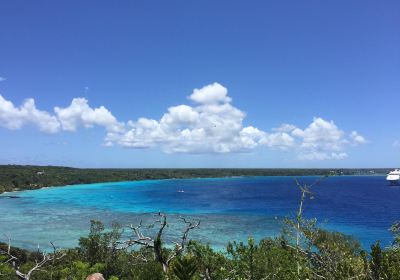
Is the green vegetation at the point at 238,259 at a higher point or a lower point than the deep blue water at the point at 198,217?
higher

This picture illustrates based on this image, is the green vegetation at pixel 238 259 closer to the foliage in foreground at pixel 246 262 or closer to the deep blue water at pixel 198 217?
the foliage in foreground at pixel 246 262

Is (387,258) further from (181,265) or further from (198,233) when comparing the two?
(198,233)

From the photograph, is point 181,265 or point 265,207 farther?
point 265,207

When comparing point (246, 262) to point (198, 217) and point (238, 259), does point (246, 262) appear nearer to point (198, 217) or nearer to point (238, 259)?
point (238, 259)

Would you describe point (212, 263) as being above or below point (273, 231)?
above

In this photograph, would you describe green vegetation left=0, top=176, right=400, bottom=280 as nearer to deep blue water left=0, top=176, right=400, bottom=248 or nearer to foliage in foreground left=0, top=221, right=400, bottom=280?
foliage in foreground left=0, top=221, right=400, bottom=280

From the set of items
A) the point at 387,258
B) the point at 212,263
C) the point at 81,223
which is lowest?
the point at 81,223

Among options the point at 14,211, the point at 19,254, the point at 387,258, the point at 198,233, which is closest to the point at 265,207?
the point at 198,233

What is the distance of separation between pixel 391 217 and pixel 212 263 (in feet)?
289

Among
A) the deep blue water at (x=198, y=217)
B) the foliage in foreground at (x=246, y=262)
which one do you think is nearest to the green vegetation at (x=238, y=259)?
the foliage in foreground at (x=246, y=262)

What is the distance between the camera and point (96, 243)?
A: 43.1 metres

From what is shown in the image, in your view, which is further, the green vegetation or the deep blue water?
the deep blue water

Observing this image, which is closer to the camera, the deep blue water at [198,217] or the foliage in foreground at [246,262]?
the foliage in foreground at [246,262]

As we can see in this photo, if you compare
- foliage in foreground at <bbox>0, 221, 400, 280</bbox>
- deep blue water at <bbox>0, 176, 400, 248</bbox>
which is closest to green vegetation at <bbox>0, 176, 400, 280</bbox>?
foliage in foreground at <bbox>0, 221, 400, 280</bbox>
